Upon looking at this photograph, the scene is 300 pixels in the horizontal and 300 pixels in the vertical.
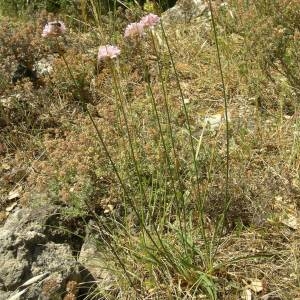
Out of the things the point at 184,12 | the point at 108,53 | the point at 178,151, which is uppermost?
the point at 108,53

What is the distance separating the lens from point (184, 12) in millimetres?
4895

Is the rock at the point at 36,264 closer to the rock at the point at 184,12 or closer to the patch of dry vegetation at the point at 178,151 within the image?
the patch of dry vegetation at the point at 178,151

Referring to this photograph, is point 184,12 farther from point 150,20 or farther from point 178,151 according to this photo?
point 150,20

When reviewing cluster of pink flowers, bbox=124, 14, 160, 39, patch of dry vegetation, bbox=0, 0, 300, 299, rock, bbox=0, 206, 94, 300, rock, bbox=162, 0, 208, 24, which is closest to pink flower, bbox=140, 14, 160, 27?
cluster of pink flowers, bbox=124, 14, 160, 39

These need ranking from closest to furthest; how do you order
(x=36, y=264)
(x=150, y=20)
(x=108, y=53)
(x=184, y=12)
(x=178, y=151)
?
(x=108, y=53), (x=150, y=20), (x=36, y=264), (x=178, y=151), (x=184, y=12)

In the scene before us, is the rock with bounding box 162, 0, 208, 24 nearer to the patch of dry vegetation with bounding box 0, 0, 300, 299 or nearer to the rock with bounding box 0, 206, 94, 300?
the patch of dry vegetation with bounding box 0, 0, 300, 299

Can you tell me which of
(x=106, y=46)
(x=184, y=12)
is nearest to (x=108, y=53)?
(x=106, y=46)

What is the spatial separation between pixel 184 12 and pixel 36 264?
3.16 m

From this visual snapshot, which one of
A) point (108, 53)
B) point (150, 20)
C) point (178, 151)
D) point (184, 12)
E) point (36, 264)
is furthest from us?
point (184, 12)

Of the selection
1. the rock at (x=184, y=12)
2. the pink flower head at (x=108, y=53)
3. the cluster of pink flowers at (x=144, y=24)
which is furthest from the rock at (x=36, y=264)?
the rock at (x=184, y=12)

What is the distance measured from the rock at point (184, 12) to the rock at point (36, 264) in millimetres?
2793

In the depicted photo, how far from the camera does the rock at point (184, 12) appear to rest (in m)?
4.87

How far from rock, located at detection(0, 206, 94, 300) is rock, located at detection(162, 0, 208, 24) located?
2.79m

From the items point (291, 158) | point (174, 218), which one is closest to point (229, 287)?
point (174, 218)
